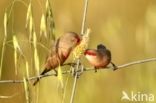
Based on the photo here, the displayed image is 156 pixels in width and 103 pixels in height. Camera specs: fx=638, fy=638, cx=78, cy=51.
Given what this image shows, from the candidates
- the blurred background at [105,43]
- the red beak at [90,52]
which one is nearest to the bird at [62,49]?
the red beak at [90,52]

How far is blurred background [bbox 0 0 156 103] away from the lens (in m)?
1.79

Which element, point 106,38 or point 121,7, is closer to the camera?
point 106,38

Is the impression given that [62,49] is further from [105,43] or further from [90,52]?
[105,43]

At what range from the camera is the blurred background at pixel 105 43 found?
1.79 meters

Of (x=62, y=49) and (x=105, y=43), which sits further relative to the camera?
(x=105, y=43)

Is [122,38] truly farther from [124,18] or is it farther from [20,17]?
[20,17]

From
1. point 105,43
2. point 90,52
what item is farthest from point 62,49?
point 105,43

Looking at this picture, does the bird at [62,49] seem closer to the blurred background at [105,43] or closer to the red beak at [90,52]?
the red beak at [90,52]

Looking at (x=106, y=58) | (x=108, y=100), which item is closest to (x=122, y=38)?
(x=108, y=100)

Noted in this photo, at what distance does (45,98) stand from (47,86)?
1.7 inches

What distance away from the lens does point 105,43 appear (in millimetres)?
1862

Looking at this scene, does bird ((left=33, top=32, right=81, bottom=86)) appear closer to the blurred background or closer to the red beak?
the red beak

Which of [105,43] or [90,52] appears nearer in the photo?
[90,52]

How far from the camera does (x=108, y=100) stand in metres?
1.79
